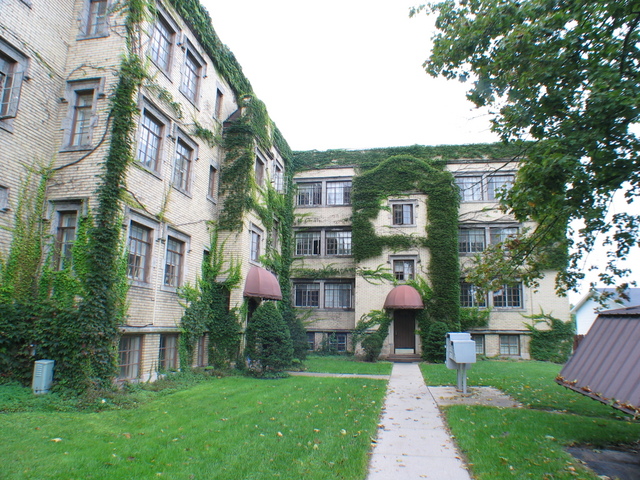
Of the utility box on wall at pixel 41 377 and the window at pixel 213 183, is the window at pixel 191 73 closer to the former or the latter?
the window at pixel 213 183

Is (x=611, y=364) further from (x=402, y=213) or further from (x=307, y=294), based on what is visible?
(x=307, y=294)

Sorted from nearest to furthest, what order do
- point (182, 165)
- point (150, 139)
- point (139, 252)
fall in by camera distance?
point (139, 252) < point (150, 139) < point (182, 165)

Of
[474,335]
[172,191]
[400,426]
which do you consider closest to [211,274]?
[172,191]

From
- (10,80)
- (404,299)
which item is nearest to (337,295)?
(404,299)

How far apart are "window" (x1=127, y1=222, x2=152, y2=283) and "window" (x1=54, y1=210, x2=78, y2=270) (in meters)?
1.52

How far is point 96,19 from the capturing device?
13016 mm

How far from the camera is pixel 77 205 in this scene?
11.7 metres

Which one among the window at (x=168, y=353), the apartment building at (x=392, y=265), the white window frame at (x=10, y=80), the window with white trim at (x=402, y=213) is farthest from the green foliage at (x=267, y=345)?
the window with white trim at (x=402, y=213)

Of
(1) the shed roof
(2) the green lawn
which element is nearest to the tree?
(1) the shed roof

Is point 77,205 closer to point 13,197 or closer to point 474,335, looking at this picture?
point 13,197

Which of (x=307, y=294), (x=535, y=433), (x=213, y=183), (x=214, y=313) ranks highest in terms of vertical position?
(x=213, y=183)

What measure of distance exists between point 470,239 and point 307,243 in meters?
9.86

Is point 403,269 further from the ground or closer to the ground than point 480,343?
further from the ground

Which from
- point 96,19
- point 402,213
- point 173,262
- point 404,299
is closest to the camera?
point 96,19
